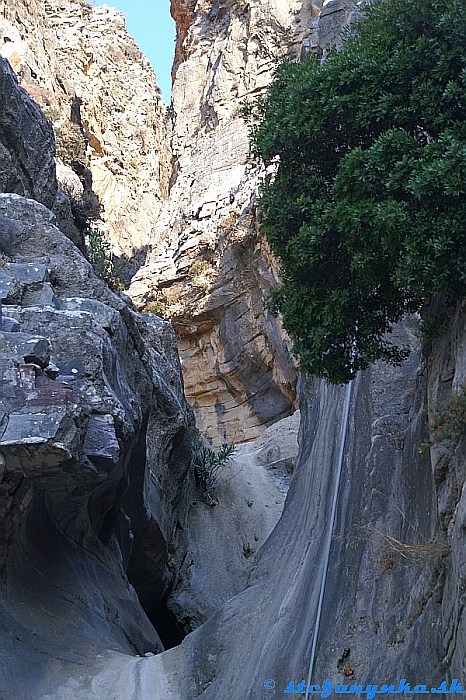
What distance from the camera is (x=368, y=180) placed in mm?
8617

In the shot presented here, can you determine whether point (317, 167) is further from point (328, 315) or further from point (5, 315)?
point (5, 315)

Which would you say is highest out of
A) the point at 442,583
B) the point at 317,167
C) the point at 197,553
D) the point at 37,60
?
the point at 37,60

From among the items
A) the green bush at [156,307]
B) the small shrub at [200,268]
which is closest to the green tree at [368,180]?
the small shrub at [200,268]

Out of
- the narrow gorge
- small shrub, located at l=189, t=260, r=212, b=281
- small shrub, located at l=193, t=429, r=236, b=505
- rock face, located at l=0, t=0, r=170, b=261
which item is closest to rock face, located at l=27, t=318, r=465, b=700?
the narrow gorge

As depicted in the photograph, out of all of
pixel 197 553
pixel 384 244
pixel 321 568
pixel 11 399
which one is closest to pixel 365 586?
pixel 321 568

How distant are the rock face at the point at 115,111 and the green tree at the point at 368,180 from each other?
95.3ft

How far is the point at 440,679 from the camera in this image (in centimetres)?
755

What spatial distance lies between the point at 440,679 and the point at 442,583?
103 centimetres

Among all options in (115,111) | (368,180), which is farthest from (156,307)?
(368,180)

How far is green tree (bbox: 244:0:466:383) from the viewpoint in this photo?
8023 millimetres

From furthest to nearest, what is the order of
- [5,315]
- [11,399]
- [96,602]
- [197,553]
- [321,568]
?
[197,553], [96,602], [5,315], [321,568], [11,399]

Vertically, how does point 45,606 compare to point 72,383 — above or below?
below

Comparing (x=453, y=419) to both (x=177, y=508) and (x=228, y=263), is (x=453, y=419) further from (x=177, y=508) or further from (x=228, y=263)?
(x=228, y=263)

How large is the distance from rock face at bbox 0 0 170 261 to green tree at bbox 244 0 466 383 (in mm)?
29050
